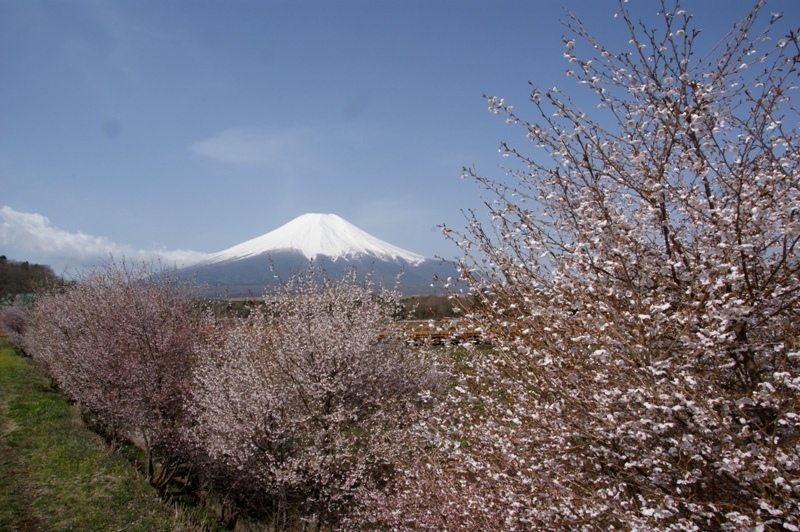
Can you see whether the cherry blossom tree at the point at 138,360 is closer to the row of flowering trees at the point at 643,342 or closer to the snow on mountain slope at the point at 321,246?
the row of flowering trees at the point at 643,342

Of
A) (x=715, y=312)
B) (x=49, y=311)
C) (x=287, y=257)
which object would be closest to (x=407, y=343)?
(x=715, y=312)

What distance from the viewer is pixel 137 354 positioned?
1267cm

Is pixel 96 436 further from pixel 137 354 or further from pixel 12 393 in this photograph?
pixel 12 393

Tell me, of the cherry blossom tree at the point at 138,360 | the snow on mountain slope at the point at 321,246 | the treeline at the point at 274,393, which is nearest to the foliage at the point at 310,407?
the treeline at the point at 274,393

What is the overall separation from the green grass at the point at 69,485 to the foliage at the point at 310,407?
4.92 ft

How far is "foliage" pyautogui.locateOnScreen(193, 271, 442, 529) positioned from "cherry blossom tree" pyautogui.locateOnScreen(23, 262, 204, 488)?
3.53ft

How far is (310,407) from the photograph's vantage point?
1019 cm

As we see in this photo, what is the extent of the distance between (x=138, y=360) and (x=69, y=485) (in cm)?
299

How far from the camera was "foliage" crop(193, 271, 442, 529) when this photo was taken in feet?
31.4

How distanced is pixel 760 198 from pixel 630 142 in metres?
1.00


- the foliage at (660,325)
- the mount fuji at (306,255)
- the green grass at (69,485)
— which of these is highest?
the mount fuji at (306,255)

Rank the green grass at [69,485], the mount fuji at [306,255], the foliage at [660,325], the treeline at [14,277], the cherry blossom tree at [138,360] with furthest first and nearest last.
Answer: the mount fuji at [306,255] < the treeline at [14,277] < the cherry blossom tree at [138,360] < the green grass at [69,485] < the foliage at [660,325]

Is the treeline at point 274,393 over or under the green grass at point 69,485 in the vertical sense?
over

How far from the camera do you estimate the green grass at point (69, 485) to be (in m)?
8.97
